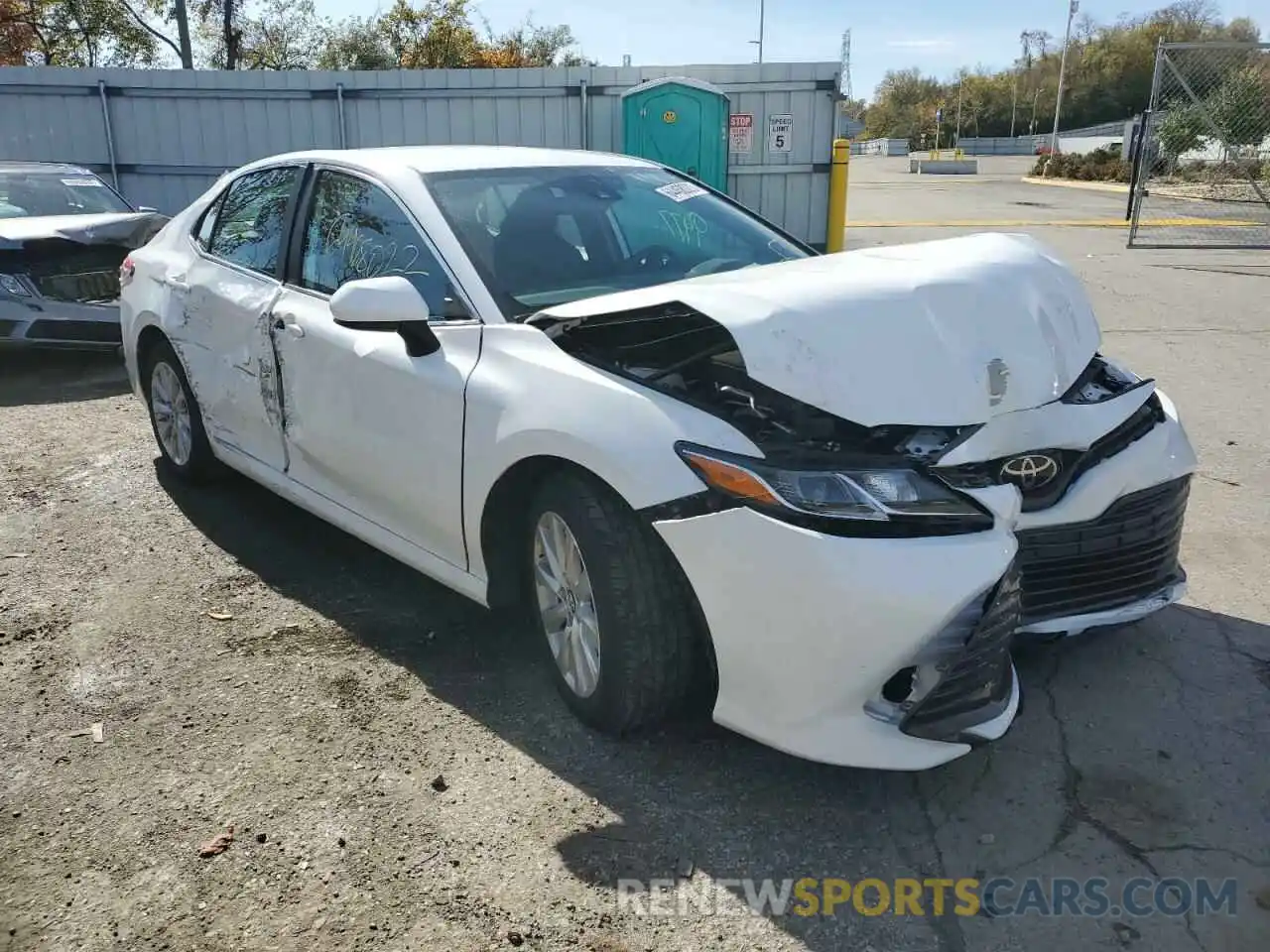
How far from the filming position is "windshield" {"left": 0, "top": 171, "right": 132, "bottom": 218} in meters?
8.10

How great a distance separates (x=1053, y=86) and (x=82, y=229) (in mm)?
86078

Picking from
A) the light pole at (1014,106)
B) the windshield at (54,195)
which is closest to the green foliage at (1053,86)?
the light pole at (1014,106)

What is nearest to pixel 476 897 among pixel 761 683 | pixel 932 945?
pixel 761 683

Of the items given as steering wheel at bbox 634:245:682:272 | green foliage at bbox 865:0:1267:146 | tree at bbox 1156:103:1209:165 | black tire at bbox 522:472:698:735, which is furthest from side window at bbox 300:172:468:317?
green foliage at bbox 865:0:1267:146

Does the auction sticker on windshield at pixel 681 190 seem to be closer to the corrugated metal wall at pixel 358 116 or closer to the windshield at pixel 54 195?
the windshield at pixel 54 195

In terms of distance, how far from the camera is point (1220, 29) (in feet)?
215

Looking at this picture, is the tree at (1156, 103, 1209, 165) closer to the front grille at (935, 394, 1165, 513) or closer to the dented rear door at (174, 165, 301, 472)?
the front grille at (935, 394, 1165, 513)

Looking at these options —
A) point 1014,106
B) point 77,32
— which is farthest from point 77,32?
point 1014,106

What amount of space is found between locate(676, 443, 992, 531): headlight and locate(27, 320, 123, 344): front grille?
630 cm

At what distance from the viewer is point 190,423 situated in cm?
477

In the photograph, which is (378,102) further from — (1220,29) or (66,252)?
(1220,29)

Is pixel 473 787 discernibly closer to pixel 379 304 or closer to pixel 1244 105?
pixel 379 304

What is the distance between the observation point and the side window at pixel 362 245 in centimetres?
331

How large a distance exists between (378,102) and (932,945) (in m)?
11.5
